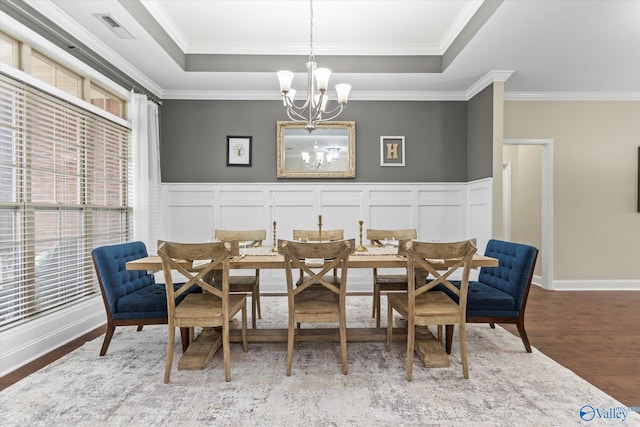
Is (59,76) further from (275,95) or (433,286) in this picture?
(433,286)

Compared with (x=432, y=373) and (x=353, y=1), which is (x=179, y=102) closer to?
(x=353, y=1)

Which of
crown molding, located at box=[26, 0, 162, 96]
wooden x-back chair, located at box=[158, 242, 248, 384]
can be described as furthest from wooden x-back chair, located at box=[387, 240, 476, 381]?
crown molding, located at box=[26, 0, 162, 96]

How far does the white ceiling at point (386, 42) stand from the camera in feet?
9.63

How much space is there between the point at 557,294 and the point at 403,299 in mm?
3287

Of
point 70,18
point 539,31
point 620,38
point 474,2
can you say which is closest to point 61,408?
point 70,18

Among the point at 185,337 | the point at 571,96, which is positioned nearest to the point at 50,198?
the point at 185,337

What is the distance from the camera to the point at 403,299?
100 inches

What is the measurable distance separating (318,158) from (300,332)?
2593 mm

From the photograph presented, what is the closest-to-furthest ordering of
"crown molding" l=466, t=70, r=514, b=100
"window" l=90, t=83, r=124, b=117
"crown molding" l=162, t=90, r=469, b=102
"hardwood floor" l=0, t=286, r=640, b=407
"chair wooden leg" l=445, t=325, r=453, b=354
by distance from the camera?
1. "hardwood floor" l=0, t=286, r=640, b=407
2. "chair wooden leg" l=445, t=325, r=453, b=354
3. "window" l=90, t=83, r=124, b=117
4. "crown molding" l=466, t=70, r=514, b=100
5. "crown molding" l=162, t=90, r=469, b=102

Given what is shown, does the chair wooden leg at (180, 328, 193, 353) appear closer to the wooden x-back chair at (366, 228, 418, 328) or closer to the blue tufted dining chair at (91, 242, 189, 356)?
the blue tufted dining chair at (91, 242, 189, 356)

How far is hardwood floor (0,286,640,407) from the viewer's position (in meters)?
2.33

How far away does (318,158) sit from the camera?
15.6 feet

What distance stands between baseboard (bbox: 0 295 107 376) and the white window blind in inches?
3.4

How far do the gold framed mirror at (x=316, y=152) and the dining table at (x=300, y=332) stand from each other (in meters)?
1.99
